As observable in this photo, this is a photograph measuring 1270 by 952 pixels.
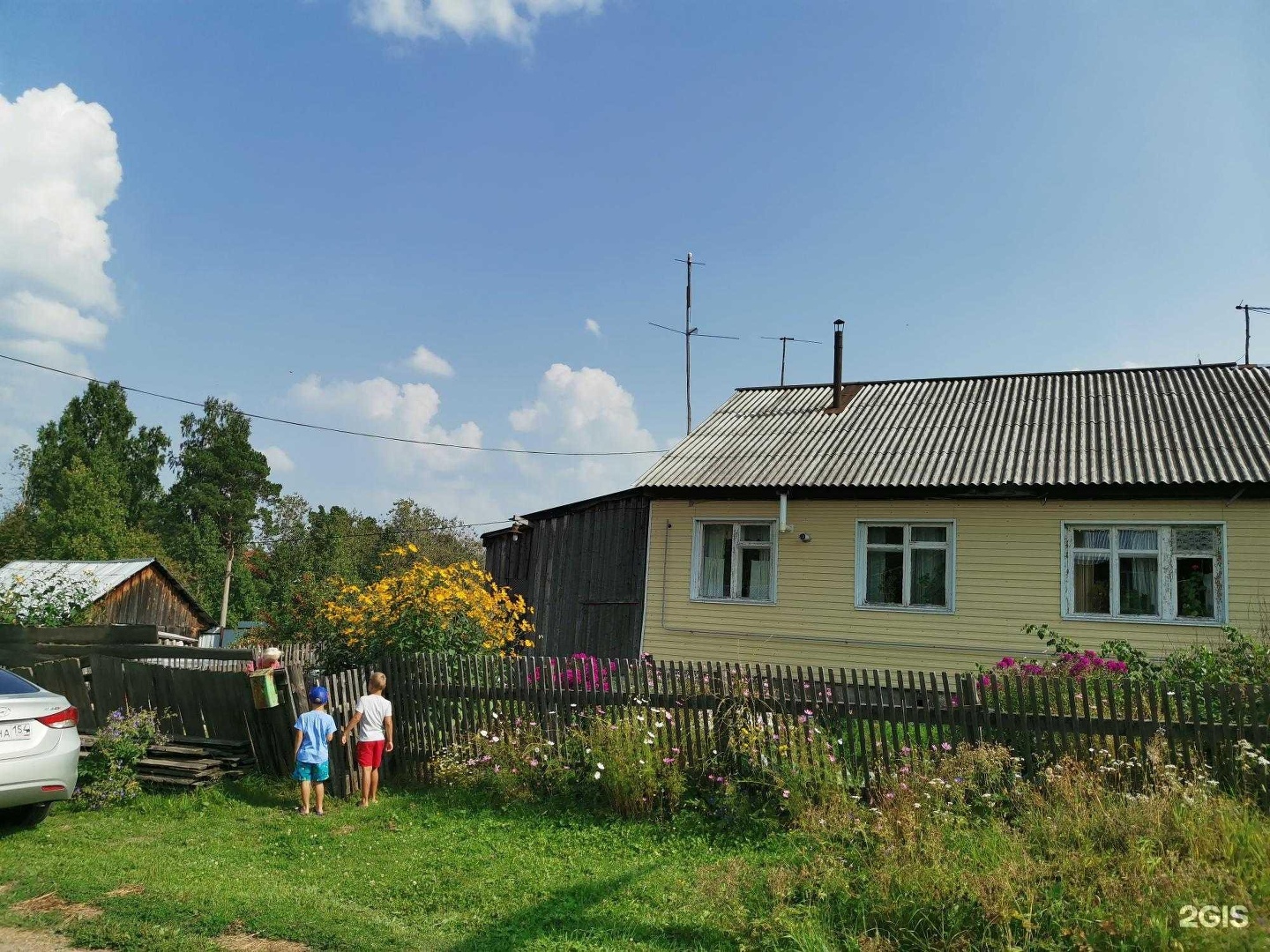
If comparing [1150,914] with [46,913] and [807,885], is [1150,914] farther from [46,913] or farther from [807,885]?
[46,913]

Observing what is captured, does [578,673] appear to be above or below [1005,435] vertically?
below

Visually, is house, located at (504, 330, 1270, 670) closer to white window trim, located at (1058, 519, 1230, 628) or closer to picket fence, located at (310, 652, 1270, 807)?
white window trim, located at (1058, 519, 1230, 628)

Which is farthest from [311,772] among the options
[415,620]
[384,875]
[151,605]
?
[151,605]

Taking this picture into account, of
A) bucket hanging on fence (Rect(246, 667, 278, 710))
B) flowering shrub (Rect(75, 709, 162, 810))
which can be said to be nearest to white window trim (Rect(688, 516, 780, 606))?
bucket hanging on fence (Rect(246, 667, 278, 710))

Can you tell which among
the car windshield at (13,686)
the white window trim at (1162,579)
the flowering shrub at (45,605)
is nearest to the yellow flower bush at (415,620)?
the car windshield at (13,686)

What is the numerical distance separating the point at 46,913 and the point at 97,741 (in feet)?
12.4

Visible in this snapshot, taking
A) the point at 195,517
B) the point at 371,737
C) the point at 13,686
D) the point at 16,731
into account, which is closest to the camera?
the point at 16,731

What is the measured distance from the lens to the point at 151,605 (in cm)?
3706

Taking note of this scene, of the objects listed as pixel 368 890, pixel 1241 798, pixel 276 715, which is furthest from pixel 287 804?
pixel 1241 798

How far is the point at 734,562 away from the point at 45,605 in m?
12.9

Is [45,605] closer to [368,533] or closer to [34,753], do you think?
[34,753]

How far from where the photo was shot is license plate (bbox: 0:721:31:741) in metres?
7.23

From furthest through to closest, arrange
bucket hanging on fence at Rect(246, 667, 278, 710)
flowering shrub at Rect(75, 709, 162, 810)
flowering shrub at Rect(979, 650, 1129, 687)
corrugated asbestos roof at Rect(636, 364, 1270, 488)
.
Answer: corrugated asbestos roof at Rect(636, 364, 1270, 488), bucket hanging on fence at Rect(246, 667, 278, 710), flowering shrub at Rect(75, 709, 162, 810), flowering shrub at Rect(979, 650, 1129, 687)

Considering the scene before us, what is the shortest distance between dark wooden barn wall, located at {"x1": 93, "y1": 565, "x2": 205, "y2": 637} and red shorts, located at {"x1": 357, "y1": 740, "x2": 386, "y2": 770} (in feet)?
96.3
